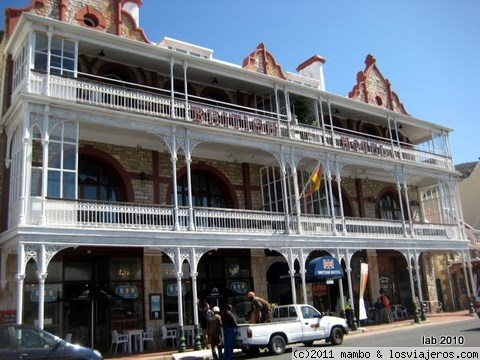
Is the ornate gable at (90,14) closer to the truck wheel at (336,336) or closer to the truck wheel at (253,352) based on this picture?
the truck wheel at (253,352)

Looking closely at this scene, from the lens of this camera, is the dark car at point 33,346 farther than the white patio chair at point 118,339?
No

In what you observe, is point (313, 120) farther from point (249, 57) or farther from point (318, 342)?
point (318, 342)

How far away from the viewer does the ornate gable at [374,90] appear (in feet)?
94.2

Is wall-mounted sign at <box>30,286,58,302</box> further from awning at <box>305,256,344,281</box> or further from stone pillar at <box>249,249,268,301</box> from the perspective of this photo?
awning at <box>305,256,344,281</box>

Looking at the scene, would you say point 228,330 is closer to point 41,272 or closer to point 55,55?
point 41,272

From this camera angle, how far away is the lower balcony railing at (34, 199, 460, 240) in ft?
47.7

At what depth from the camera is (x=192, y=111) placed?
18.6 m

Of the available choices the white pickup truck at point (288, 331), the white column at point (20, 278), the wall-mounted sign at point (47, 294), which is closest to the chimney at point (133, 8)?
the wall-mounted sign at point (47, 294)

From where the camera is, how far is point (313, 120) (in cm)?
2330

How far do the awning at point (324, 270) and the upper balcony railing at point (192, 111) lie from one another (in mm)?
5128

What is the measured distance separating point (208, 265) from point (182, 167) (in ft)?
13.7

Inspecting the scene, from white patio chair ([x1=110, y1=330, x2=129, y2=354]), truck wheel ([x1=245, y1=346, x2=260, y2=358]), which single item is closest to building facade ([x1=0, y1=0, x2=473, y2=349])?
white patio chair ([x1=110, y1=330, x2=129, y2=354])

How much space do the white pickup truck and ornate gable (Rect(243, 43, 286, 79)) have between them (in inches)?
511

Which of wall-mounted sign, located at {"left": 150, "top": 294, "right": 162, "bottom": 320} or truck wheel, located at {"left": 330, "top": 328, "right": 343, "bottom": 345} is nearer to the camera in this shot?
truck wheel, located at {"left": 330, "top": 328, "right": 343, "bottom": 345}
